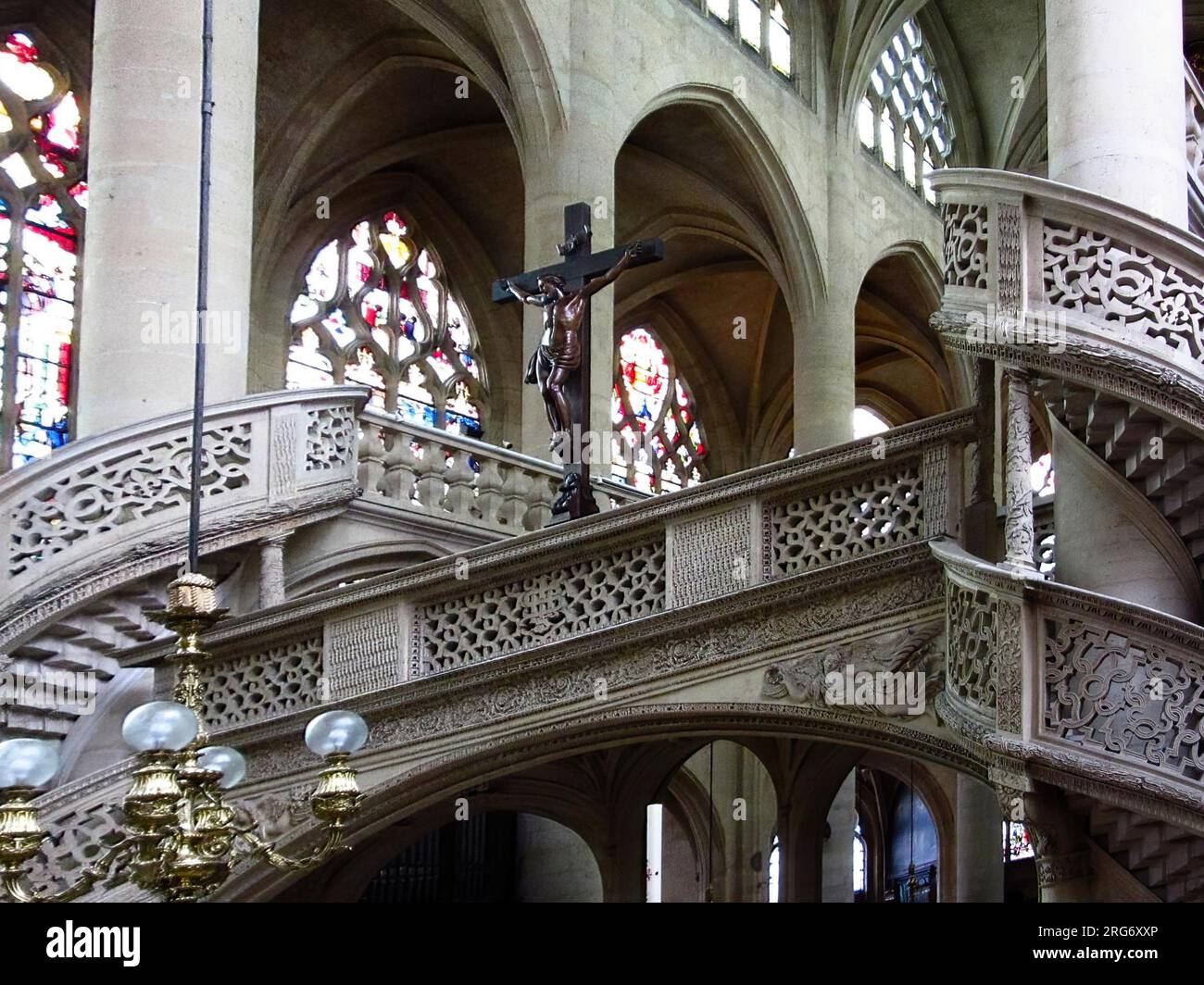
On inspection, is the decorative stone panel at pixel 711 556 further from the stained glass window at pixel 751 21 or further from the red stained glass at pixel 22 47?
the stained glass window at pixel 751 21

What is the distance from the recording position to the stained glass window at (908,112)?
76.4 feet

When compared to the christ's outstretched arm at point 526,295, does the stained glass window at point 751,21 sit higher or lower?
higher

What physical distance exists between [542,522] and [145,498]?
354 centimetres

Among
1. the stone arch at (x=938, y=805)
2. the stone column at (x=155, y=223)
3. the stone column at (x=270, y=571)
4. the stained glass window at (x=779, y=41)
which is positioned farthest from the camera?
the stained glass window at (x=779, y=41)

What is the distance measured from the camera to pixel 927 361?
1016 inches

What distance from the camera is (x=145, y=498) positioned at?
1027cm

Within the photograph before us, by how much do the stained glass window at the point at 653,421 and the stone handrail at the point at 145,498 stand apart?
42.7ft

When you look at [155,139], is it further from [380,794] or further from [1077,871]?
[1077,871]

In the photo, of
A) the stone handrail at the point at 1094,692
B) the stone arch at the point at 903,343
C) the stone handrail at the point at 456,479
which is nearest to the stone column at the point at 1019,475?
the stone handrail at the point at 1094,692

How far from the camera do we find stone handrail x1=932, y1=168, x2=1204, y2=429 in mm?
7609

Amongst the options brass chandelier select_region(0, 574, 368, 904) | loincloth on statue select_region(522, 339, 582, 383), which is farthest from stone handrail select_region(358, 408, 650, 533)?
brass chandelier select_region(0, 574, 368, 904)

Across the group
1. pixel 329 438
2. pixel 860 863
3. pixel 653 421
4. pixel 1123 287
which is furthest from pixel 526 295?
pixel 860 863
